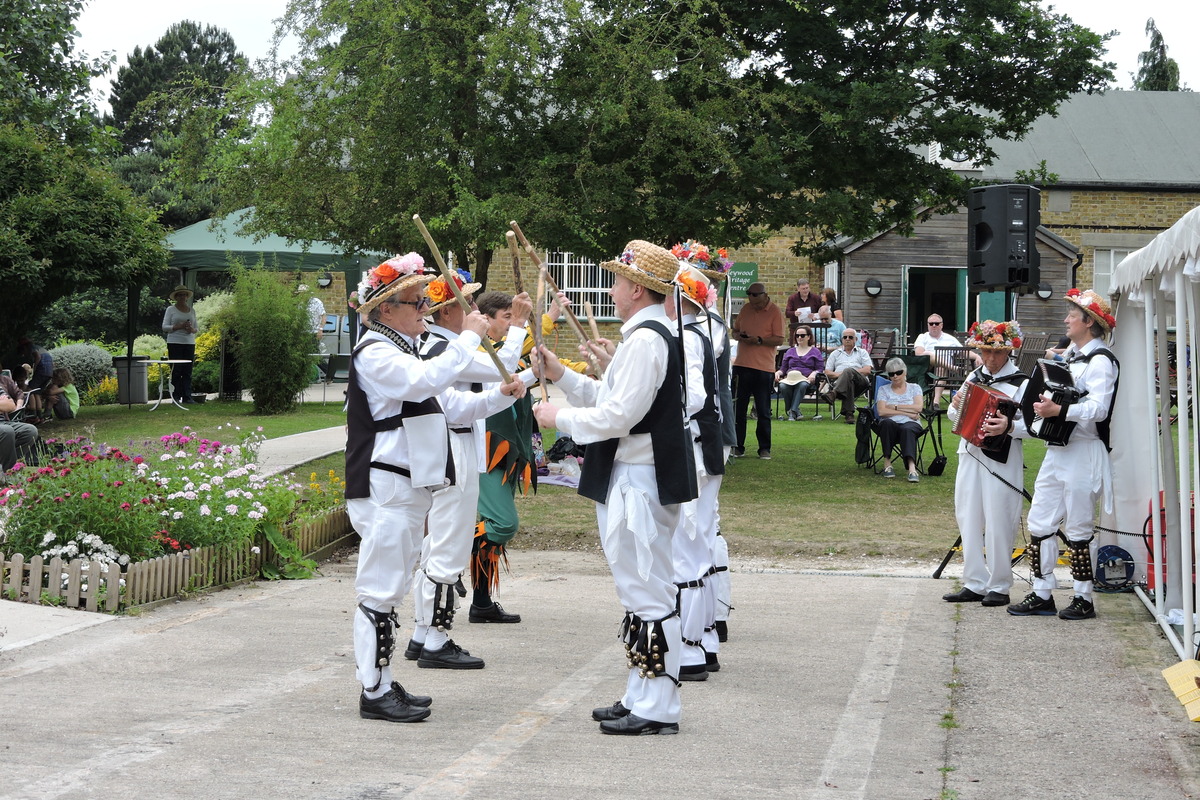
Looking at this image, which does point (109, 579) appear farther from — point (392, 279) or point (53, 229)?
point (53, 229)

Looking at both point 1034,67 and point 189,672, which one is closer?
point 189,672

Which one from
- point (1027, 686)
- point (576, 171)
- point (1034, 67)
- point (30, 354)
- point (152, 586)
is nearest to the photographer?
point (1027, 686)

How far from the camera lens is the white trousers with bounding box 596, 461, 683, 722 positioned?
204 inches

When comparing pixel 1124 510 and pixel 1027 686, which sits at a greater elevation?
pixel 1124 510

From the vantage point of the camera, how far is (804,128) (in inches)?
527

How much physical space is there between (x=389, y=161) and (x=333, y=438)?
381 centimetres

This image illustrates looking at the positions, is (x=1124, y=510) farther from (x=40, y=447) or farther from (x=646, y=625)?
(x=40, y=447)

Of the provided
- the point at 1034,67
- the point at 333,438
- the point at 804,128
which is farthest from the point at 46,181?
the point at 1034,67

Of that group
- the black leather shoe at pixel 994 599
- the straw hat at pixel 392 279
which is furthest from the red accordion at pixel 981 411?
the straw hat at pixel 392 279

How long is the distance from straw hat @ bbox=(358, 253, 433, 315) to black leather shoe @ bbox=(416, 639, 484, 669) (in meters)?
1.91

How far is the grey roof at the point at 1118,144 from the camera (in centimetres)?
3069

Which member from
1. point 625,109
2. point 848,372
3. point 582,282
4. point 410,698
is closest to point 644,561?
point 410,698

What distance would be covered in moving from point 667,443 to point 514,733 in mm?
1348

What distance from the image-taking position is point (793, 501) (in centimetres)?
1231
